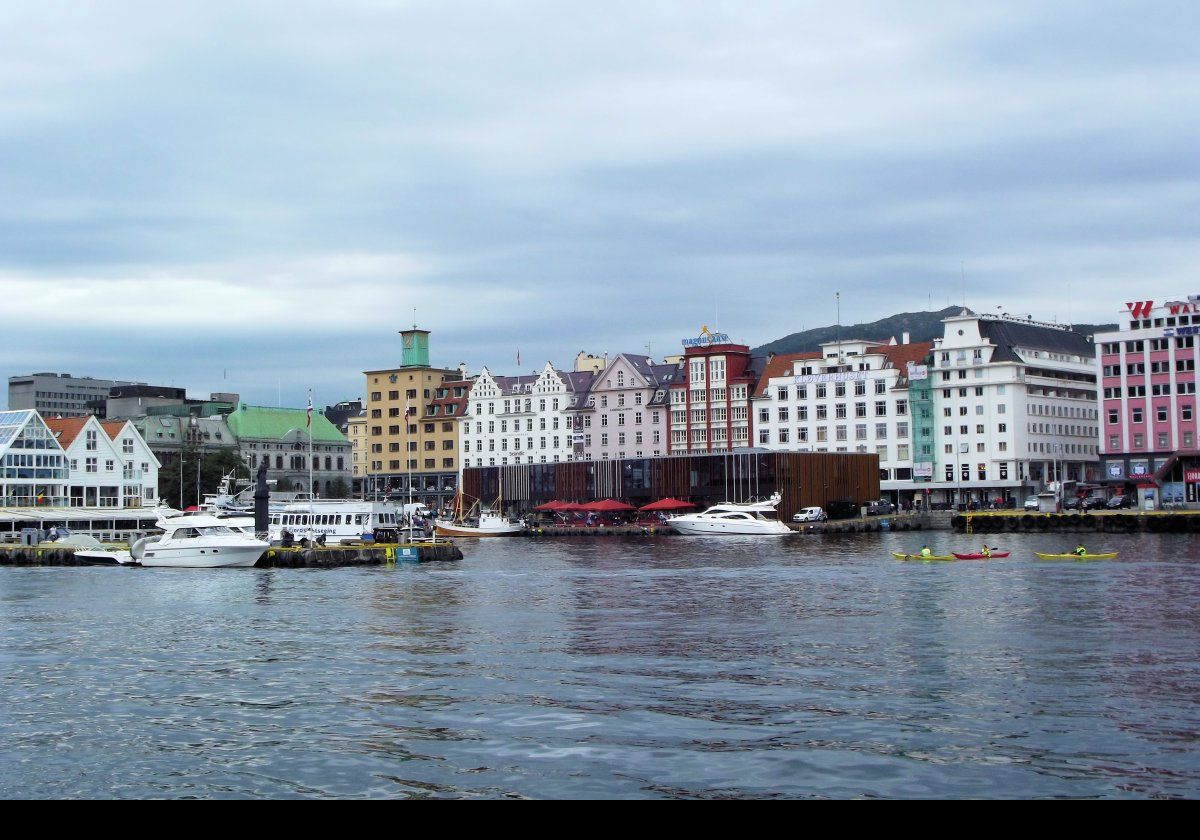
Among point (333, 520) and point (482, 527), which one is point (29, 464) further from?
point (333, 520)

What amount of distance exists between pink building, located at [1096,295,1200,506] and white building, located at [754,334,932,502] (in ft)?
86.2

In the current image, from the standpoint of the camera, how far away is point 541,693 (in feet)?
100

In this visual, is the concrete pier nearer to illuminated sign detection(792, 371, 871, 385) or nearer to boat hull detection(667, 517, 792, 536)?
boat hull detection(667, 517, 792, 536)

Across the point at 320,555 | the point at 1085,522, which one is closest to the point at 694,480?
the point at 1085,522

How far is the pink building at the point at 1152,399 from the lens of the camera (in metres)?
149

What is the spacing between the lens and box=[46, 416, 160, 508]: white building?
493 feet

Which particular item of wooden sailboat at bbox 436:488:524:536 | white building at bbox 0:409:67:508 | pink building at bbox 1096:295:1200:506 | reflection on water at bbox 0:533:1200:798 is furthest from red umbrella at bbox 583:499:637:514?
reflection on water at bbox 0:533:1200:798

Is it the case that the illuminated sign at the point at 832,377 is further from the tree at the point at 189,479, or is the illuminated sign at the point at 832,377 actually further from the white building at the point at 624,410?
the tree at the point at 189,479

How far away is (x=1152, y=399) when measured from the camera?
499ft
